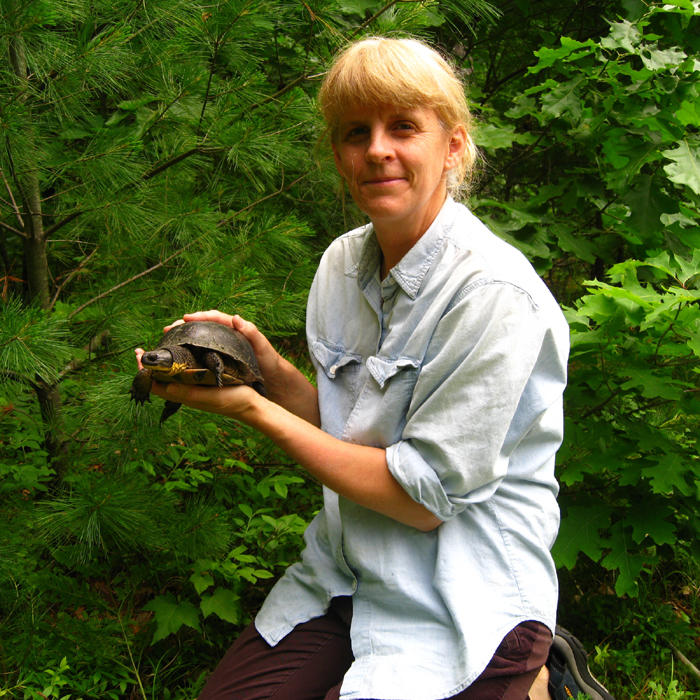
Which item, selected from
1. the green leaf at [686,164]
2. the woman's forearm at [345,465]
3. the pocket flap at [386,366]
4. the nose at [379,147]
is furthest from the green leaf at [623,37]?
the woman's forearm at [345,465]

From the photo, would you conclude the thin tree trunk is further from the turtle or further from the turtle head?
the turtle head

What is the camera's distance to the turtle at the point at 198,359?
4.89ft

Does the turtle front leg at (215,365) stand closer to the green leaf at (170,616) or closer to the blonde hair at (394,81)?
the blonde hair at (394,81)

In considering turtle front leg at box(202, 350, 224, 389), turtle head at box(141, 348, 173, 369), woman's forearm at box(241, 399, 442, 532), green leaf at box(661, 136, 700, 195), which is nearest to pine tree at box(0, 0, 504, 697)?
turtle head at box(141, 348, 173, 369)

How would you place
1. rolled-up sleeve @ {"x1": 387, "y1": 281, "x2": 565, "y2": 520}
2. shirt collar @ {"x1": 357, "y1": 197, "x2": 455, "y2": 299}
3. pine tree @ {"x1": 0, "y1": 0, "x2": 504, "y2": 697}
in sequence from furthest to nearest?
pine tree @ {"x1": 0, "y1": 0, "x2": 504, "y2": 697}, shirt collar @ {"x1": 357, "y1": 197, "x2": 455, "y2": 299}, rolled-up sleeve @ {"x1": 387, "y1": 281, "x2": 565, "y2": 520}

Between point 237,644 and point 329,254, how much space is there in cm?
109

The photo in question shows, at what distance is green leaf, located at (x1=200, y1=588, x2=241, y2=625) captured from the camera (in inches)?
90.7

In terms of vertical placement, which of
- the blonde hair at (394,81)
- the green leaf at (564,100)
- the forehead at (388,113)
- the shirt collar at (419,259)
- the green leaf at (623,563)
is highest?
the blonde hair at (394,81)

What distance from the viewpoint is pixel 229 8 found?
1968 mm

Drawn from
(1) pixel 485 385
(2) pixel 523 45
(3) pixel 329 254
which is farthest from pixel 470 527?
(2) pixel 523 45

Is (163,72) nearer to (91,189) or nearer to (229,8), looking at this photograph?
(229,8)

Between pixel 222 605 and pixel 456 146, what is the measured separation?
1697 millimetres

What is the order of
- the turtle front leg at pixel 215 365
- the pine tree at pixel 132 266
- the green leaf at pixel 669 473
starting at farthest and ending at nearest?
1. the green leaf at pixel 669 473
2. the pine tree at pixel 132 266
3. the turtle front leg at pixel 215 365

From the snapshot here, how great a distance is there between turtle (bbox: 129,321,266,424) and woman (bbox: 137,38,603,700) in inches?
1.7
